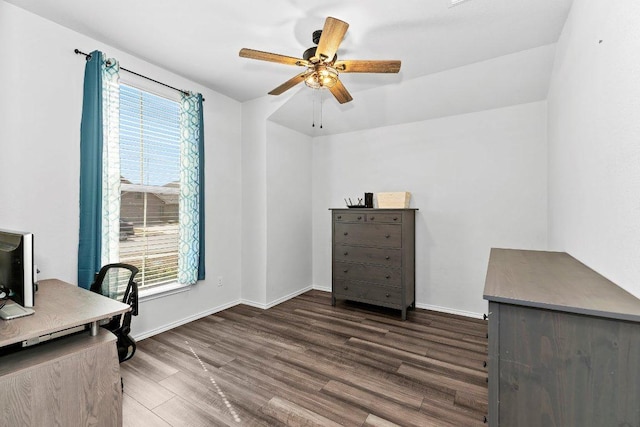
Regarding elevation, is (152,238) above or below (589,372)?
above

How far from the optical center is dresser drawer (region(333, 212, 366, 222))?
11.3 ft

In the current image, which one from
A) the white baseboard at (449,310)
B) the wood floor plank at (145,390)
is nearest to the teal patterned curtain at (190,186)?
the wood floor plank at (145,390)

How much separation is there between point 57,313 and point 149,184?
1630mm

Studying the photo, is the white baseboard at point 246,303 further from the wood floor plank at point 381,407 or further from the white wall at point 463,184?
the wood floor plank at point 381,407

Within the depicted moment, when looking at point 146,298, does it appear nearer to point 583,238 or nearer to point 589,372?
point 589,372

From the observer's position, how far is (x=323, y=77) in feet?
6.89

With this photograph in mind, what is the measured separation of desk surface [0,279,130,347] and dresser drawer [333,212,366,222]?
98.7 inches

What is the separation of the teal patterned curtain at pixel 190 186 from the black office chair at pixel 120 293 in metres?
0.68

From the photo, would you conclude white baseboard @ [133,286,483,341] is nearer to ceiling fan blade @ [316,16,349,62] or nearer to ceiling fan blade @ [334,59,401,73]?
ceiling fan blade @ [334,59,401,73]

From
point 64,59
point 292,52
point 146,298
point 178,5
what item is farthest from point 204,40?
point 146,298

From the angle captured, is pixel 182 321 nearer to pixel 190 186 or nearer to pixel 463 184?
pixel 190 186

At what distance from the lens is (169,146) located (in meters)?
2.95

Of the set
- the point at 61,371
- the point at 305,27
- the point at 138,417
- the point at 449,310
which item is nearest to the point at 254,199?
the point at 305,27

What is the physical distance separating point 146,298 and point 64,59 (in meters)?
2.15
